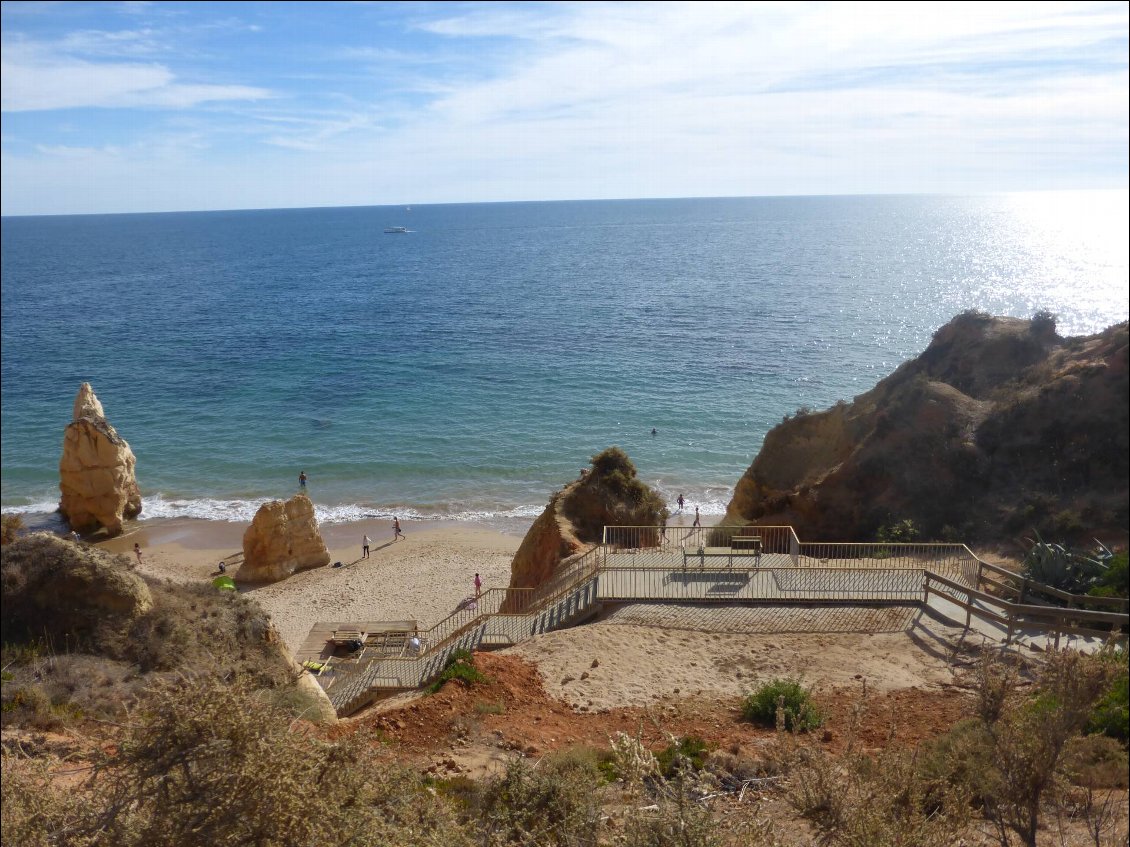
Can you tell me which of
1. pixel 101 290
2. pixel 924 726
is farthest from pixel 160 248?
pixel 924 726

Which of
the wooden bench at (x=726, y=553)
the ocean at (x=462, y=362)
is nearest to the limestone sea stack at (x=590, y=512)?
the wooden bench at (x=726, y=553)

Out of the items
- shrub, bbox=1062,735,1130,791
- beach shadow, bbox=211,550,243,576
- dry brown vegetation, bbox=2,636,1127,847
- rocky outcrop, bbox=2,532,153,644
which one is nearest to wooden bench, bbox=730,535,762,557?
shrub, bbox=1062,735,1130,791

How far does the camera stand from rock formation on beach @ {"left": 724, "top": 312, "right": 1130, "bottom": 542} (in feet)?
68.6

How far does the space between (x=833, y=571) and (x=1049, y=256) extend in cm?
14968

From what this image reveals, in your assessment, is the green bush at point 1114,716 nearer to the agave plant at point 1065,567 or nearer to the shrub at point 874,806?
the shrub at point 874,806

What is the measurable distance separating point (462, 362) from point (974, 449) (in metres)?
46.0

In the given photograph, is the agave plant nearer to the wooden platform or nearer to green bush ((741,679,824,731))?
green bush ((741,679,824,731))

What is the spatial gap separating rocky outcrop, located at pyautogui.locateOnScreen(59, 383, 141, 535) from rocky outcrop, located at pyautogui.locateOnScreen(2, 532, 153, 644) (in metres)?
21.6

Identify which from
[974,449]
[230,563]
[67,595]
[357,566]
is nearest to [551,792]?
[67,595]

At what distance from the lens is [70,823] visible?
7.25m

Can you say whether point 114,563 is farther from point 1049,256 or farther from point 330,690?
point 1049,256

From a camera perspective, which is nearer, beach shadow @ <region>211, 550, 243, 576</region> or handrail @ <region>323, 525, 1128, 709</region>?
handrail @ <region>323, 525, 1128, 709</region>

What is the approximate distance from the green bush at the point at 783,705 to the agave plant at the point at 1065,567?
6.46 metres

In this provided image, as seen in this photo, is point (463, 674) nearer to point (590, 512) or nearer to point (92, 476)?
point (590, 512)
